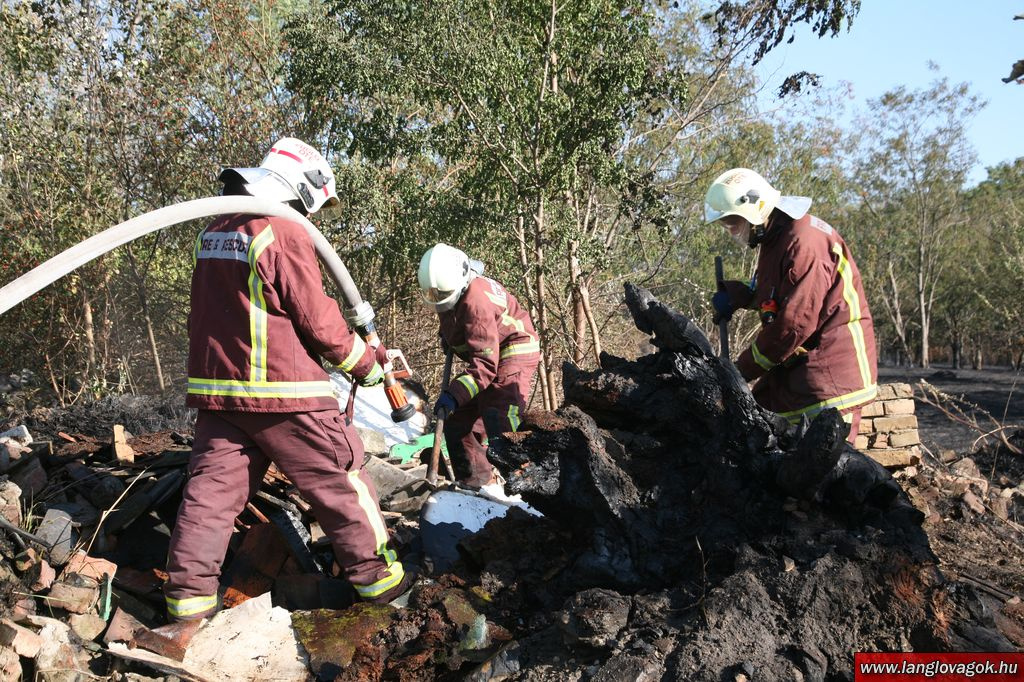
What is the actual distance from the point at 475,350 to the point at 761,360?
200 centimetres

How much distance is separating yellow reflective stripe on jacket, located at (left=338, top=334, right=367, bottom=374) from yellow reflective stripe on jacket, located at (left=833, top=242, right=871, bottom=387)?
2338 millimetres

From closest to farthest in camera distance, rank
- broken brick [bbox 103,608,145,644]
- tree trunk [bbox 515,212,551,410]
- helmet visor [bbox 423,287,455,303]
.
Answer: broken brick [bbox 103,608,145,644] < helmet visor [bbox 423,287,455,303] < tree trunk [bbox 515,212,551,410]

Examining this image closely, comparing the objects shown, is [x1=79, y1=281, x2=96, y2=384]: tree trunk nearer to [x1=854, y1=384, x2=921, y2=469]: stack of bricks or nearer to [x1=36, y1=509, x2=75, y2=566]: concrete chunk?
[x1=36, y1=509, x2=75, y2=566]: concrete chunk

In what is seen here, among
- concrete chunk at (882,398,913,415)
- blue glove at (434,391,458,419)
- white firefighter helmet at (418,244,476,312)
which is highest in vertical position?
white firefighter helmet at (418,244,476,312)

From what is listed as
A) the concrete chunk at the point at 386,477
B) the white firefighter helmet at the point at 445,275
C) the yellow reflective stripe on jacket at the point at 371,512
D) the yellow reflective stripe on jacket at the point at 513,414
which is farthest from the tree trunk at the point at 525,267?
the yellow reflective stripe on jacket at the point at 371,512

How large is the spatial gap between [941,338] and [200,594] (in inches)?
1406

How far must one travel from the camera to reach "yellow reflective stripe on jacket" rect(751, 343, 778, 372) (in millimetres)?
3852

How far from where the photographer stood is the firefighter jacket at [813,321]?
3.71m

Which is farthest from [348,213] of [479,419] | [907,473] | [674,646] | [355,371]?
[674,646]

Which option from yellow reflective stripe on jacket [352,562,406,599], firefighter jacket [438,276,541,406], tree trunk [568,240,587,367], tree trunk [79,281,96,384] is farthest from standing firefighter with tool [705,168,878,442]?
tree trunk [79,281,96,384]

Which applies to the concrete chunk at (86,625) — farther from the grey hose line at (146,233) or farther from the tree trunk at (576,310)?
the tree trunk at (576,310)

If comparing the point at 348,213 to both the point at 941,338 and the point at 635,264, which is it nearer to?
the point at 635,264

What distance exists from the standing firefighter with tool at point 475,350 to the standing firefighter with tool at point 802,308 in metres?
1.65

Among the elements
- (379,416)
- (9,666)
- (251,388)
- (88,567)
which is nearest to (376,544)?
(251,388)
